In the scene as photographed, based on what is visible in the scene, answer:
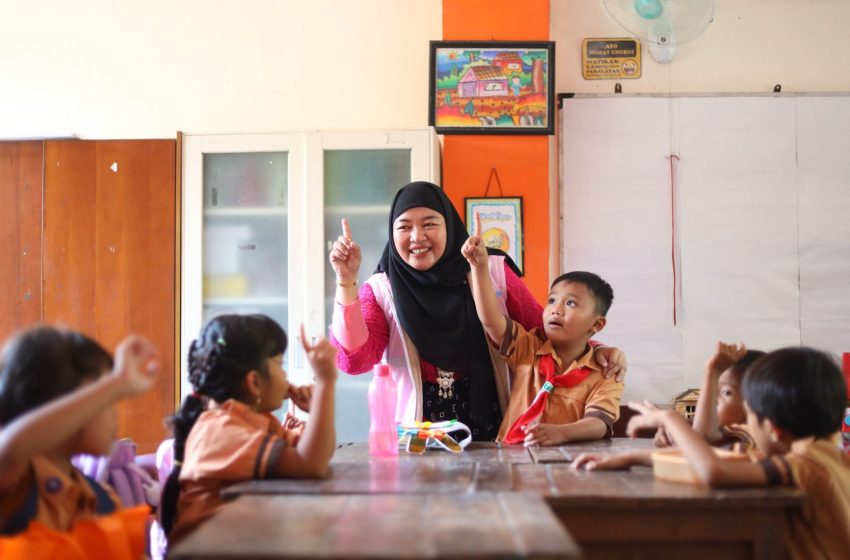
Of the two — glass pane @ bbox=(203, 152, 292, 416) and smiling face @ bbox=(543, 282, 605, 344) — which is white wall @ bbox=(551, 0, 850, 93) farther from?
smiling face @ bbox=(543, 282, 605, 344)

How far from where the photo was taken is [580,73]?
4.22 m

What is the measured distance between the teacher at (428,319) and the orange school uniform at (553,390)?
6 cm

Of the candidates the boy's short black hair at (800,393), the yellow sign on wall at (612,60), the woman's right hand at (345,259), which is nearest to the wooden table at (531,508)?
the boy's short black hair at (800,393)

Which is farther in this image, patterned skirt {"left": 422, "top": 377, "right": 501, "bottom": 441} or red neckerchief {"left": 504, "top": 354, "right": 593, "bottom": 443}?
patterned skirt {"left": 422, "top": 377, "right": 501, "bottom": 441}

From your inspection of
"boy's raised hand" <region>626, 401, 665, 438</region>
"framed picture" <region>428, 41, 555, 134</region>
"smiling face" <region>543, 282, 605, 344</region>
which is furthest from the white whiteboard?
"boy's raised hand" <region>626, 401, 665, 438</region>

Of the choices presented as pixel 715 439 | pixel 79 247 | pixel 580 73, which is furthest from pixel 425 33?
pixel 715 439

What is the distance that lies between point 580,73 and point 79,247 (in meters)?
2.59

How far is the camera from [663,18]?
3.91m

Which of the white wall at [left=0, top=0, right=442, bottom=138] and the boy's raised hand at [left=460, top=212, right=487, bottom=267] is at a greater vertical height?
the white wall at [left=0, top=0, right=442, bottom=138]

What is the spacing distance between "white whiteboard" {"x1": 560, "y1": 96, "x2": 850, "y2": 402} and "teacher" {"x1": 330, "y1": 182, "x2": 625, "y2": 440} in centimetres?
165

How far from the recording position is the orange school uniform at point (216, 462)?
1514 millimetres

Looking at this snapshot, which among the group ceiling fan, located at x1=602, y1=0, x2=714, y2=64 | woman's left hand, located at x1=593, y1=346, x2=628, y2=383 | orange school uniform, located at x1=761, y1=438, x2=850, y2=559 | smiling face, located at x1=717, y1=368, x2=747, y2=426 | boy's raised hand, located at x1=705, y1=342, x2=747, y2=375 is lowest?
orange school uniform, located at x1=761, y1=438, x2=850, y2=559

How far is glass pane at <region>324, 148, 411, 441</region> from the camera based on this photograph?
3.86 m

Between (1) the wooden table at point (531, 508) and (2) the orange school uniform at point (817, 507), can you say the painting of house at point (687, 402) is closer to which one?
(1) the wooden table at point (531, 508)
